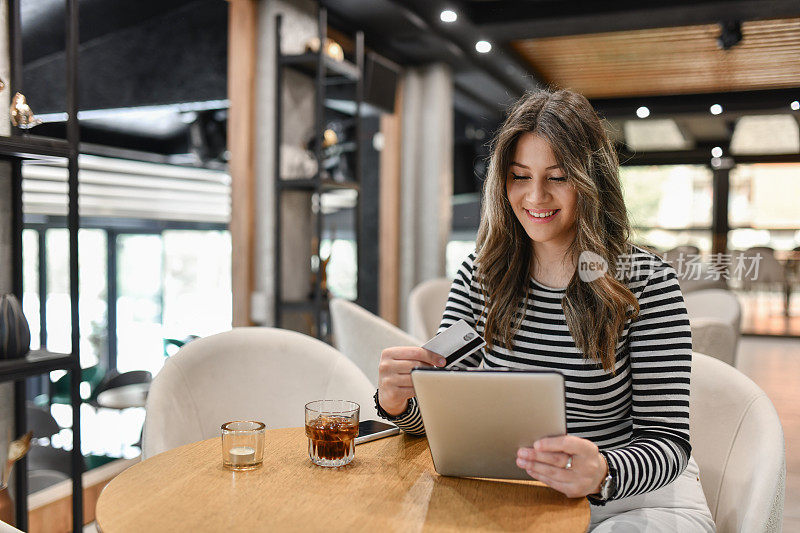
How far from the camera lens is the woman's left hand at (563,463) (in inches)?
40.4

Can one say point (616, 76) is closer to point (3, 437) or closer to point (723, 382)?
point (723, 382)

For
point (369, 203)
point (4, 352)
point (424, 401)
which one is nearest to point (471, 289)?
point (424, 401)

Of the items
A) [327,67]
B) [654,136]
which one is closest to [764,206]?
[654,136]

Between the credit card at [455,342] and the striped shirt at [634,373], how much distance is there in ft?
0.56

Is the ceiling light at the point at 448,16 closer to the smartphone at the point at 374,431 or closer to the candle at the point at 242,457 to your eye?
the smartphone at the point at 374,431

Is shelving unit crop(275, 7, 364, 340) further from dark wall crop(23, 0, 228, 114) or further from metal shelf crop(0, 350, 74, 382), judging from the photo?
metal shelf crop(0, 350, 74, 382)

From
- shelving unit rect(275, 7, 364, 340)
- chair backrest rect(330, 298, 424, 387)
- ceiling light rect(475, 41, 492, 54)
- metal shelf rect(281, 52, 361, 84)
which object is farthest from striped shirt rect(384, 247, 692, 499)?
ceiling light rect(475, 41, 492, 54)

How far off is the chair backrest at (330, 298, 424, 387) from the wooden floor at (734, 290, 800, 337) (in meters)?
1.29

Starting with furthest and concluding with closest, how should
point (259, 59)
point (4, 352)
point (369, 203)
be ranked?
point (369, 203)
point (259, 59)
point (4, 352)

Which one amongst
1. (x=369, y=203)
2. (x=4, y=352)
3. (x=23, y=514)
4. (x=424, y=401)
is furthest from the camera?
(x=369, y=203)

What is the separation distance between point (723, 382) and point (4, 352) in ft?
6.35

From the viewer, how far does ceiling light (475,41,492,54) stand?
4848 mm

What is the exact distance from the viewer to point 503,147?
1.45m

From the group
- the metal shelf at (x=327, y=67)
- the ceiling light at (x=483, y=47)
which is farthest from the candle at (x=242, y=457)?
the ceiling light at (x=483, y=47)
